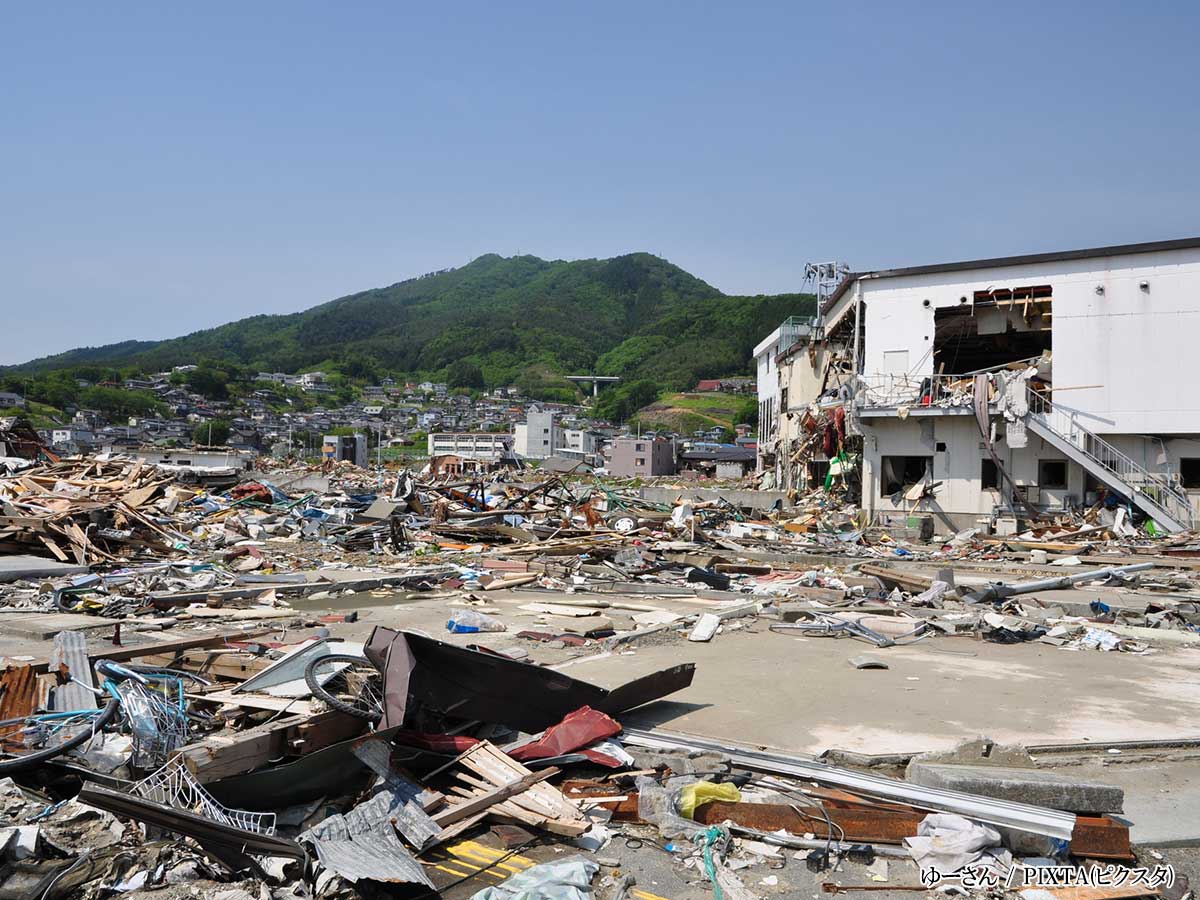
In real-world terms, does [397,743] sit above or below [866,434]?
below

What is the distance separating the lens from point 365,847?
15.7 feet

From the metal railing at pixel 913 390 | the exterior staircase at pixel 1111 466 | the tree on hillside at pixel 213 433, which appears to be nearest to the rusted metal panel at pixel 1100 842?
the exterior staircase at pixel 1111 466

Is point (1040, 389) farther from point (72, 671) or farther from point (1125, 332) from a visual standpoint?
point (72, 671)

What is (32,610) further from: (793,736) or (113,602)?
(793,736)

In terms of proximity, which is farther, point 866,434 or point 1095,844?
point 866,434

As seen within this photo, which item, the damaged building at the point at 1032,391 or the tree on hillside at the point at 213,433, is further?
the tree on hillside at the point at 213,433

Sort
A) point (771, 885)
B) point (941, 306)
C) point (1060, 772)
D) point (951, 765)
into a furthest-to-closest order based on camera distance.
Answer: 1. point (941, 306)
2. point (1060, 772)
3. point (951, 765)
4. point (771, 885)

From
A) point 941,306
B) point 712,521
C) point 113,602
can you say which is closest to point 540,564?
point 113,602

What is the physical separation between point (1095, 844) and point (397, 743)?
441 centimetres

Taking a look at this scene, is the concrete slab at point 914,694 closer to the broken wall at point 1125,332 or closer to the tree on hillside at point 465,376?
the broken wall at point 1125,332

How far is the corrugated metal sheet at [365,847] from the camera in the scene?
14.8 ft

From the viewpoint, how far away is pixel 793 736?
706cm

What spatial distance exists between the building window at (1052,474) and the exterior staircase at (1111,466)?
3.20 feet

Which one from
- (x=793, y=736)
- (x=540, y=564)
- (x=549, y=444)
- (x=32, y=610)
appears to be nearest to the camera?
(x=793, y=736)
